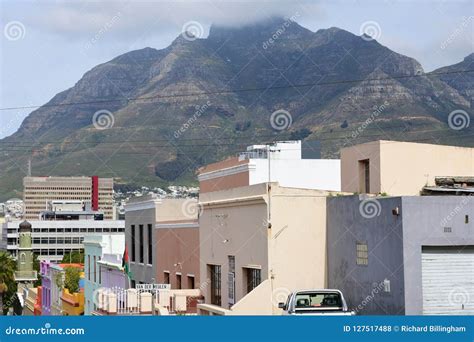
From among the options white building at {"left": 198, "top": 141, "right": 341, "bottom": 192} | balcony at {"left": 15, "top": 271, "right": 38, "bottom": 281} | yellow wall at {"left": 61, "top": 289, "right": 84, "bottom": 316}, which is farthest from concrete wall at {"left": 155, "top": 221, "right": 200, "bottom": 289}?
balcony at {"left": 15, "top": 271, "right": 38, "bottom": 281}

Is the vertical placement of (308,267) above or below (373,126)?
below

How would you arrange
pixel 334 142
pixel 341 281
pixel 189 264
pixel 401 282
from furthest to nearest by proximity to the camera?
pixel 334 142 → pixel 189 264 → pixel 341 281 → pixel 401 282

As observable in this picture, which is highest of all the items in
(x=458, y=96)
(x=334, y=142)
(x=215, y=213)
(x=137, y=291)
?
(x=458, y=96)

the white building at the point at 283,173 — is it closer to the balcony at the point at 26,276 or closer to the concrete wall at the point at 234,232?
the concrete wall at the point at 234,232

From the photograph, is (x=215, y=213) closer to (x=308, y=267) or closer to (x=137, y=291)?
(x=137, y=291)

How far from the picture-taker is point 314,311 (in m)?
22.7

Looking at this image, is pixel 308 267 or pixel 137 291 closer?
pixel 308 267

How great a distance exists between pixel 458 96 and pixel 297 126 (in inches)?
1326

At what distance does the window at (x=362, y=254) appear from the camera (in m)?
29.1

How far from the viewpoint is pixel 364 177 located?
32719mm

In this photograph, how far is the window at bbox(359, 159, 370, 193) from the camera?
3256 centimetres

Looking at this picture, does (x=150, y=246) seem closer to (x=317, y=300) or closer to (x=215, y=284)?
(x=215, y=284)

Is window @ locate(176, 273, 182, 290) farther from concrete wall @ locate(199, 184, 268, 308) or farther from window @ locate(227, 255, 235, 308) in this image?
window @ locate(227, 255, 235, 308)
